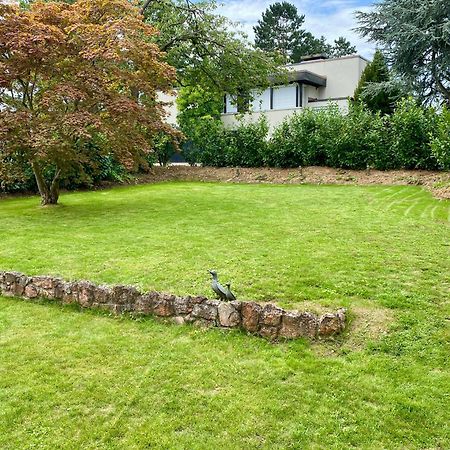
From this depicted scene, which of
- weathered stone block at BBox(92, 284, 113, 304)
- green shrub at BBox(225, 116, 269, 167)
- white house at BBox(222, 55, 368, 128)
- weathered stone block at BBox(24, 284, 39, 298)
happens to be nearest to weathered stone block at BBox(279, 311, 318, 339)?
weathered stone block at BBox(92, 284, 113, 304)

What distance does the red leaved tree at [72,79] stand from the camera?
8.40 m

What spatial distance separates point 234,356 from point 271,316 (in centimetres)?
44

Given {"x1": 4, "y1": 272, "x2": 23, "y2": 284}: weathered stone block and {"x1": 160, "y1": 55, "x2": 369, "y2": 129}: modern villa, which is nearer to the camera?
{"x1": 4, "y1": 272, "x2": 23, "y2": 284}: weathered stone block

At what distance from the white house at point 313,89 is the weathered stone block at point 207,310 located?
1949cm

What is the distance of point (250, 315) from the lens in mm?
3570

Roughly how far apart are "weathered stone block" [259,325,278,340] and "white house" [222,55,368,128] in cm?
1970

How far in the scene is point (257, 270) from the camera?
16.4 ft

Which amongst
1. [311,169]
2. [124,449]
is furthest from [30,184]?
[124,449]

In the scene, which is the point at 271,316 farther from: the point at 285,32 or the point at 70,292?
the point at 285,32

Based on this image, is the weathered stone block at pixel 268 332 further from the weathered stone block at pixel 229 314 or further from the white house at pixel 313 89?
the white house at pixel 313 89

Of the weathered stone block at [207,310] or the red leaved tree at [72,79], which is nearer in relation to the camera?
the weathered stone block at [207,310]

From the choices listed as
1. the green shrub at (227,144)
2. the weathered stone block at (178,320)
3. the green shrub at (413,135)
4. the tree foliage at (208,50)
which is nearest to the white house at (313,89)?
the green shrub at (227,144)

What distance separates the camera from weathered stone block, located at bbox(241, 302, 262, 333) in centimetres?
355

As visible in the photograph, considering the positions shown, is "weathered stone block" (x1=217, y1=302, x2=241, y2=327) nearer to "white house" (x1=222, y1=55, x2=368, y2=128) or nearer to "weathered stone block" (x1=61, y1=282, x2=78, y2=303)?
"weathered stone block" (x1=61, y1=282, x2=78, y2=303)
